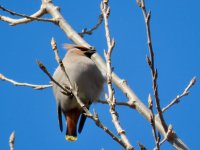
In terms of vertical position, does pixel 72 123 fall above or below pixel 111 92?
above

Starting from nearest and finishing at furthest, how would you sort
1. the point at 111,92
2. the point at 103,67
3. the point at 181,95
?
the point at 111,92 < the point at 181,95 < the point at 103,67

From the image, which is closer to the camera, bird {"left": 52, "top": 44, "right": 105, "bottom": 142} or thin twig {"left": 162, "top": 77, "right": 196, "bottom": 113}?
thin twig {"left": 162, "top": 77, "right": 196, "bottom": 113}

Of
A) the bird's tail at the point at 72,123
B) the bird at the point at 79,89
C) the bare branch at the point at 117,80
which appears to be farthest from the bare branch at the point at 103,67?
the bird's tail at the point at 72,123

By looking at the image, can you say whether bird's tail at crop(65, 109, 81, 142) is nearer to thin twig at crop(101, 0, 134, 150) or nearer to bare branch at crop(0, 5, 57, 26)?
bare branch at crop(0, 5, 57, 26)

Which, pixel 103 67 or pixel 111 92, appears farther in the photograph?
pixel 103 67

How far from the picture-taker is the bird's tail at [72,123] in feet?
16.7

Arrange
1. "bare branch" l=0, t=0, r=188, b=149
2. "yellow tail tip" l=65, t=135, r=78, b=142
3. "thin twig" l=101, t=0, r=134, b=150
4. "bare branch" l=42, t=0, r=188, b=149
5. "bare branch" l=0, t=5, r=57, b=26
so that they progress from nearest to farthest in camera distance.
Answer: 1. "thin twig" l=101, t=0, r=134, b=150
2. "bare branch" l=42, t=0, r=188, b=149
3. "bare branch" l=0, t=0, r=188, b=149
4. "bare branch" l=0, t=5, r=57, b=26
5. "yellow tail tip" l=65, t=135, r=78, b=142

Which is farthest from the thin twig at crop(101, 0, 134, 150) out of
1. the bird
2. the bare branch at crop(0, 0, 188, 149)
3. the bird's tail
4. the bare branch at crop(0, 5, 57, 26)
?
the bird's tail

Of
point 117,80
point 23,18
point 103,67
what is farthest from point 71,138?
point 117,80

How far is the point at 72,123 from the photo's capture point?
5168 mm

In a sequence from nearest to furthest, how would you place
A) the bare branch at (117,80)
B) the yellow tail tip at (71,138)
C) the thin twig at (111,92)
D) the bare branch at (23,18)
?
the thin twig at (111,92) → the bare branch at (117,80) → the bare branch at (23,18) → the yellow tail tip at (71,138)

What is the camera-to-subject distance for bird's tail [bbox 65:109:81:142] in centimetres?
509

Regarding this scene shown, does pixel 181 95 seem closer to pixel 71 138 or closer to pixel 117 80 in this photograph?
pixel 117 80

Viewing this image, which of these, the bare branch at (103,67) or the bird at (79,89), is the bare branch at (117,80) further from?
the bird at (79,89)
